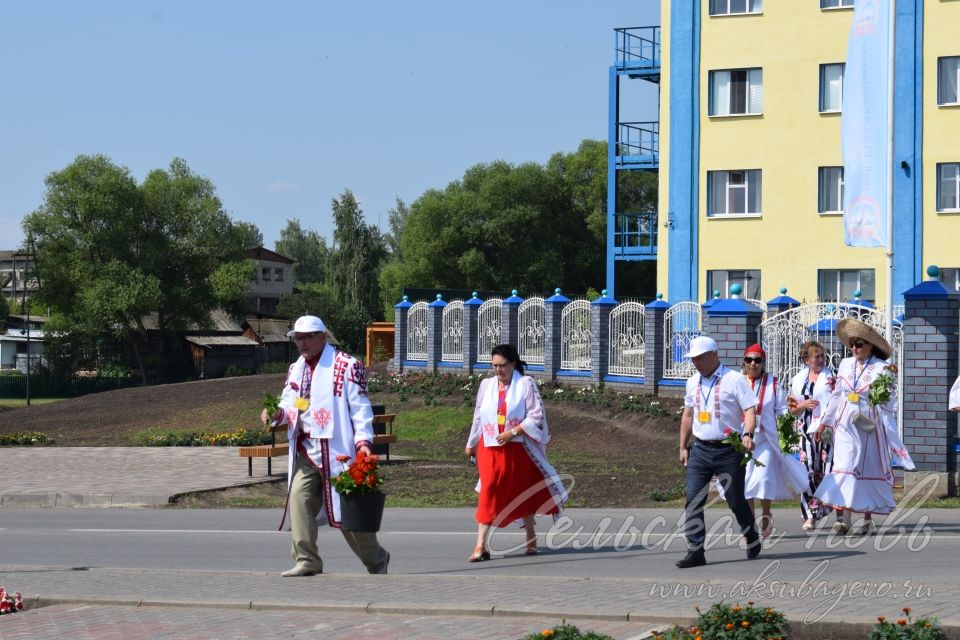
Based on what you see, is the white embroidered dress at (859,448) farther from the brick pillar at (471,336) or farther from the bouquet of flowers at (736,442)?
the brick pillar at (471,336)

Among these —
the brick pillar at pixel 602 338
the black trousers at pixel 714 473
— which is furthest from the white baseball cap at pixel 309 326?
the brick pillar at pixel 602 338

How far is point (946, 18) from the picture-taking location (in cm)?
3666

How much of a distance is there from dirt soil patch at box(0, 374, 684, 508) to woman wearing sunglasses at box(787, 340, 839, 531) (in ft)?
9.90

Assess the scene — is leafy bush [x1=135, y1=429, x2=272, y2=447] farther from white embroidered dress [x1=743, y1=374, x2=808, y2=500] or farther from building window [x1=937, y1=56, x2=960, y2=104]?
building window [x1=937, y1=56, x2=960, y2=104]

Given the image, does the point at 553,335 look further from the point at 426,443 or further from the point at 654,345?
the point at 426,443

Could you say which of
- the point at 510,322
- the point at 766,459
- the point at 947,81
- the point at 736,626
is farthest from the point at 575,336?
the point at 736,626

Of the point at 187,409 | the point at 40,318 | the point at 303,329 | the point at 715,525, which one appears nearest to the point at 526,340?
the point at 187,409

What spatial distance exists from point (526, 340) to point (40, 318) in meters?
92.3

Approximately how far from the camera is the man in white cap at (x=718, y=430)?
35.9 feet

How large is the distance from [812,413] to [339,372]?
574 centimetres

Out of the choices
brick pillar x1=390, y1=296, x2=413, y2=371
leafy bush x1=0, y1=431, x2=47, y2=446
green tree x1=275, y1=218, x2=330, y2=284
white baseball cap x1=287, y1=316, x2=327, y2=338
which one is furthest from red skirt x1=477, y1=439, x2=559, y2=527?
green tree x1=275, y1=218, x2=330, y2=284

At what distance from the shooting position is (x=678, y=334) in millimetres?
27781

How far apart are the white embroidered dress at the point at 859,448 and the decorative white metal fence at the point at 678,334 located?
1456cm

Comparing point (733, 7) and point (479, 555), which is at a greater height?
point (733, 7)
